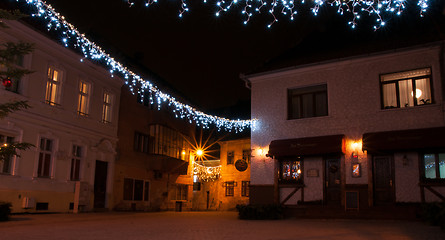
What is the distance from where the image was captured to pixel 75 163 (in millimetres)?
17797

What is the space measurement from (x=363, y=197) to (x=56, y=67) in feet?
44.0

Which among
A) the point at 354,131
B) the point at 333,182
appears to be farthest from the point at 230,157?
the point at 354,131

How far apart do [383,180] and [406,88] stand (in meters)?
3.52

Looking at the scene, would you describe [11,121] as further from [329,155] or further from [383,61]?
[383,61]

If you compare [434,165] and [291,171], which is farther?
[291,171]

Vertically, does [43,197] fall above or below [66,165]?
below

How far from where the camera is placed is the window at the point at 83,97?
60.0ft

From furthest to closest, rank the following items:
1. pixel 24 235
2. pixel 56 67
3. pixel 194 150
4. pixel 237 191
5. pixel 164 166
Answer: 1. pixel 237 191
2. pixel 194 150
3. pixel 164 166
4. pixel 56 67
5. pixel 24 235

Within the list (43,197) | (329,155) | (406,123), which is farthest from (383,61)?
(43,197)

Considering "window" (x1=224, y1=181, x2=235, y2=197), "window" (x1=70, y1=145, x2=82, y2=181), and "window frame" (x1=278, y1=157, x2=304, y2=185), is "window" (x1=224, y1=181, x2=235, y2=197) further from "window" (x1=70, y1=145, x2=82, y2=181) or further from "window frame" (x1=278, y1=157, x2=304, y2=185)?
"window" (x1=70, y1=145, x2=82, y2=181)

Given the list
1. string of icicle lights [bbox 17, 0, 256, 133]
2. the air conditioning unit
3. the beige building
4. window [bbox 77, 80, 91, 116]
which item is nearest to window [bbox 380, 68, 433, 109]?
string of icicle lights [bbox 17, 0, 256, 133]

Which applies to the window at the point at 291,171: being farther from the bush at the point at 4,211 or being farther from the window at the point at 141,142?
the bush at the point at 4,211

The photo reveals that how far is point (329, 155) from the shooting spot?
1527 centimetres

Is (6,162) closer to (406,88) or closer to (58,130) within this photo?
(58,130)
